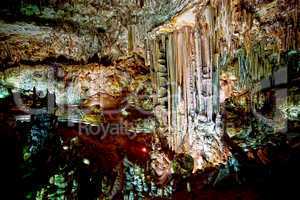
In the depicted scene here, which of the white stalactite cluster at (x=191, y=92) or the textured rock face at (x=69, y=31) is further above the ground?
the textured rock face at (x=69, y=31)

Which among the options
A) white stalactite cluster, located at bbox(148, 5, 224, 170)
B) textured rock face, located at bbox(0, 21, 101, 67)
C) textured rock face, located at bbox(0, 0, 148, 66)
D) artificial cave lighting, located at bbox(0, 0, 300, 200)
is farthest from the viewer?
textured rock face, located at bbox(0, 21, 101, 67)

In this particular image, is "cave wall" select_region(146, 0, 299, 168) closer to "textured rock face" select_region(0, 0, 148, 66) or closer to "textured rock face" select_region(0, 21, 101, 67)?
"textured rock face" select_region(0, 0, 148, 66)

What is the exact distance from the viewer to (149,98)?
10.6m

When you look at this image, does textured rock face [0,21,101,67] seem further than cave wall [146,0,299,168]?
Yes

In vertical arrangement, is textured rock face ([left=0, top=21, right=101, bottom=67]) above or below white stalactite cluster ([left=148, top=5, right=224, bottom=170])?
above

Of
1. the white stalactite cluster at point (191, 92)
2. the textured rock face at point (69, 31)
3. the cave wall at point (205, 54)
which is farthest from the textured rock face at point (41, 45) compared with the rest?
the white stalactite cluster at point (191, 92)

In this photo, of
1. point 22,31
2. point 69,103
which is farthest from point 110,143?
point 22,31

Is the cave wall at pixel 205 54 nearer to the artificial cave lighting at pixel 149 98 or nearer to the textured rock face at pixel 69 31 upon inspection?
the artificial cave lighting at pixel 149 98

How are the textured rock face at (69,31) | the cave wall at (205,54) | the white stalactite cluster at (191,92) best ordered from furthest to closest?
1. the textured rock face at (69,31)
2. the white stalactite cluster at (191,92)
3. the cave wall at (205,54)

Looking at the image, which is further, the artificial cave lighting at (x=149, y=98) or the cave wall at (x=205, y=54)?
the cave wall at (x=205, y=54)

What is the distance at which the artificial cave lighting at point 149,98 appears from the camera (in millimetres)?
6352

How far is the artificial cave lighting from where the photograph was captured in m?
6.35

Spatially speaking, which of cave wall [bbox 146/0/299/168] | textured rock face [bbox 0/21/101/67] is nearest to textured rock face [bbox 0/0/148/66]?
textured rock face [bbox 0/21/101/67]

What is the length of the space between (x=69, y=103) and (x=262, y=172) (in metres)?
6.55
